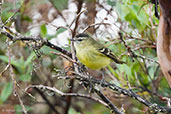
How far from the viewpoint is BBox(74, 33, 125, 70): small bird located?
171 cm

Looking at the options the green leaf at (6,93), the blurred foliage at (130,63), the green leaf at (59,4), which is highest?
the green leaf at (59,4)

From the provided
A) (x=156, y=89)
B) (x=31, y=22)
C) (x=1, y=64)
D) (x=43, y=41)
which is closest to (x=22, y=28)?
(x=31, y=22)

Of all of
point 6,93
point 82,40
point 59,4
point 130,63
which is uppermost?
point 59,4

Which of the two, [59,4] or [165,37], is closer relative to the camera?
[165,37]

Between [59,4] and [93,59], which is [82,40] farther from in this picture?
[59,4]

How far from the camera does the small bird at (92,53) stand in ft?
5.60

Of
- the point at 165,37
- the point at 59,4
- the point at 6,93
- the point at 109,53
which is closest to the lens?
the point at 165,37

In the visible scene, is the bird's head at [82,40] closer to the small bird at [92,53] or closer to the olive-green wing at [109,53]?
the small bird at [92,53]

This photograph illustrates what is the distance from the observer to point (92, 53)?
72.1 inches

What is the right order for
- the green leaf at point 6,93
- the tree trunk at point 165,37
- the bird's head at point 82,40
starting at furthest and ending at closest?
the green leaf at point 6,93
the bird's head at point 82,40
the tree trunk at point 165,37

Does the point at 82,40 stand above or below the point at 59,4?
below

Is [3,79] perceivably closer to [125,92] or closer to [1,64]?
[1,64]

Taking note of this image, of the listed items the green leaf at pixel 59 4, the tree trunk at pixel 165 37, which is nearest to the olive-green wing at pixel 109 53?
the green leaf at pixel 59 4

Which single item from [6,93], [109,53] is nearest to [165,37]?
[109,53]
